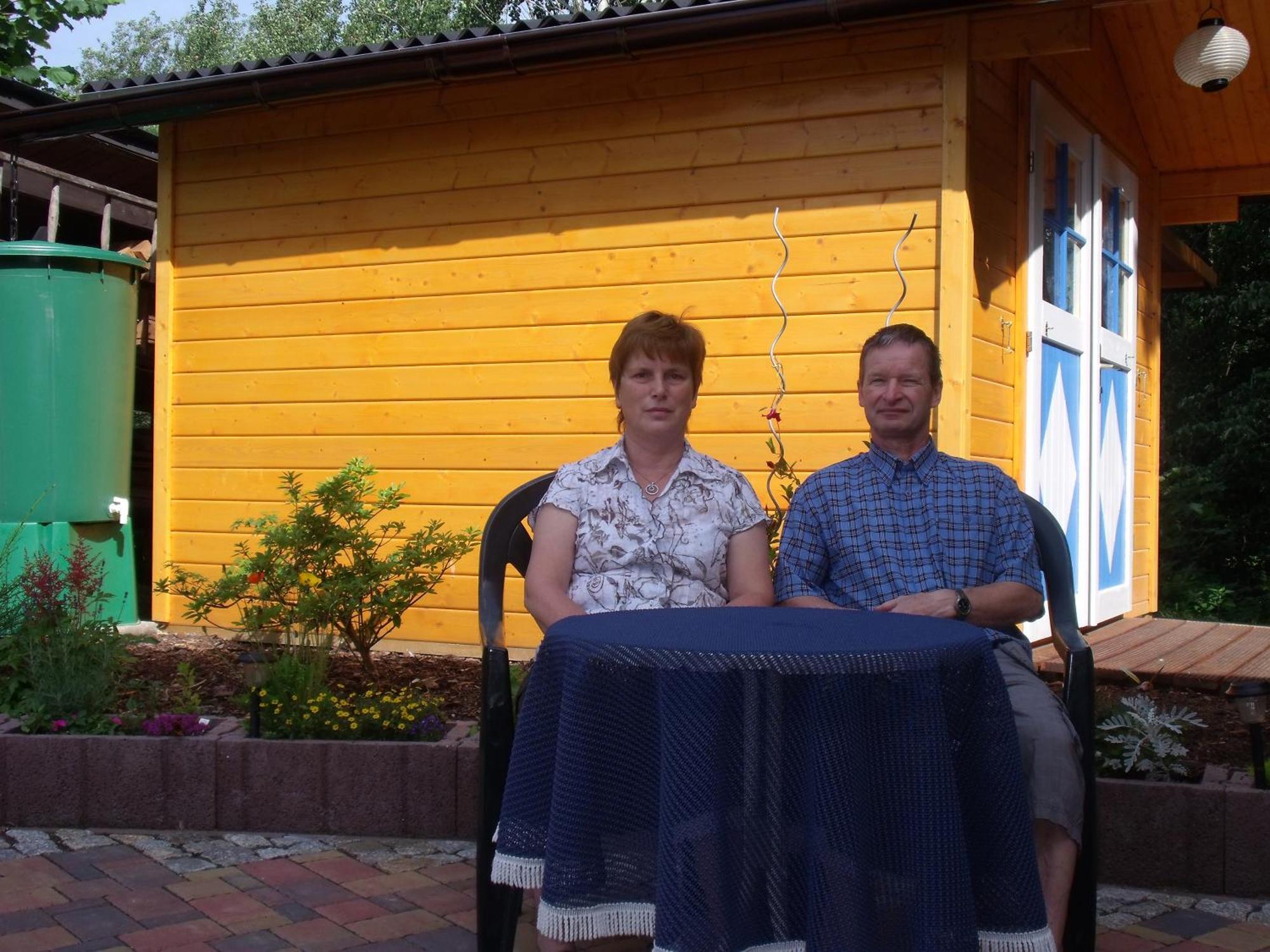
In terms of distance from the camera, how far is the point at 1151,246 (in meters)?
6.99

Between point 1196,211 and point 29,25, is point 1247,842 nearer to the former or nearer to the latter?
point 1196,211

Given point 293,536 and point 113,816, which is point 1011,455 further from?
point 113,816

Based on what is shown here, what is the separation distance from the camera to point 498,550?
2.55 m

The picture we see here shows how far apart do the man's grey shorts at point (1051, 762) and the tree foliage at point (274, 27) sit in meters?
17.6

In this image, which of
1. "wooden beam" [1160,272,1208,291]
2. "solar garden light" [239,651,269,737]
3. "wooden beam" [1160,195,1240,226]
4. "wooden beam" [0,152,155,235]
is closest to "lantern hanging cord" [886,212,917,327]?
"solar garden light" [239,651,269,737]

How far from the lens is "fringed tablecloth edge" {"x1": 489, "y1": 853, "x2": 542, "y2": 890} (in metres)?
1.93

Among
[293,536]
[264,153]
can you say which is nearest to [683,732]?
[293,536]

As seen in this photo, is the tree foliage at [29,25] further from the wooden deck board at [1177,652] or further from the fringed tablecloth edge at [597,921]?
the fringed tablecloth edge at [597,921]

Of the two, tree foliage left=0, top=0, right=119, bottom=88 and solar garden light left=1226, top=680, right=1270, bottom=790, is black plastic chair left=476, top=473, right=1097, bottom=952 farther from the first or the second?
tree foliage left=0, top=0, right=119, bottom=88

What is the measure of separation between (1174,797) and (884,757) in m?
1.38

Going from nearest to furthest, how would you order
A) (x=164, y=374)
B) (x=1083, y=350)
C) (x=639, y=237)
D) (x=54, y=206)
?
1. (x=639, y=237)
2. (x=1083, y=350)
3. (x=164, y=374)
4. (x=54, y=206)

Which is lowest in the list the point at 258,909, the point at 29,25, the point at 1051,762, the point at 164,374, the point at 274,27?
the point at 258,909

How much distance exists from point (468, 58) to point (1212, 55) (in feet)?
9.09

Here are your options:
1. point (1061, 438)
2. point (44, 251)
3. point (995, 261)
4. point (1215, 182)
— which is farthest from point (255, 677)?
point (1215, 182)
